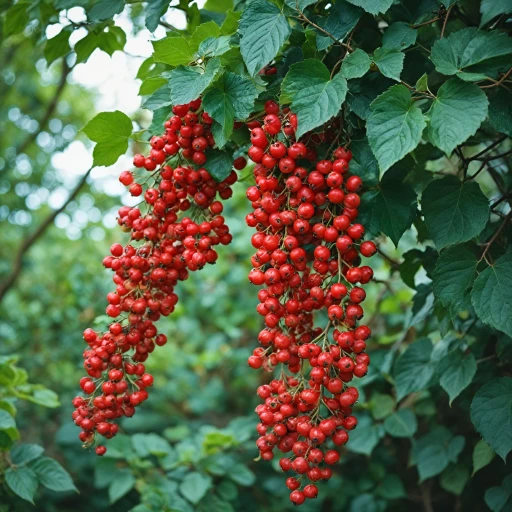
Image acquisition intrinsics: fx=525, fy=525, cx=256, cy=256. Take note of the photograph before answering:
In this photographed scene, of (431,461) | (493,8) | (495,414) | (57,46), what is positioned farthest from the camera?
(431,461)

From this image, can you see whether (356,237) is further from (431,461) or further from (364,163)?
(431,461)

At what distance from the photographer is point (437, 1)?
3.36ft

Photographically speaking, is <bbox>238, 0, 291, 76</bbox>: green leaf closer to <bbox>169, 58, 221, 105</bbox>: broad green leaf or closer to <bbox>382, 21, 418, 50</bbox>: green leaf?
<bbox>169, 58, 221, 105</bbox>: broad green leaf

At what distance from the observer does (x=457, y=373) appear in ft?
4.00

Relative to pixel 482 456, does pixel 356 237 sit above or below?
above

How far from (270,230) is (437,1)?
1.84 feet

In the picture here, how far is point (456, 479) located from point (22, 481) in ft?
4.03

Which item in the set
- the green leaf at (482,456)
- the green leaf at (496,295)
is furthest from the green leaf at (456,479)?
the green leaf at (496,295)

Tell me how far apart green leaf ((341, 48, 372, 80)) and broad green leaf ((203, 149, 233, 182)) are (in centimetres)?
28

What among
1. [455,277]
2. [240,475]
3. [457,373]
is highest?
[455,277]

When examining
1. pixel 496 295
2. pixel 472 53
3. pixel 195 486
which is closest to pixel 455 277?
pixel 496 295

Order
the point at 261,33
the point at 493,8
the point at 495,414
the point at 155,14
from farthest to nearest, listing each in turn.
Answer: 1. the point at 155,14
2. the point at 495,414
3. the point at 261,33
4. the point at 493,8

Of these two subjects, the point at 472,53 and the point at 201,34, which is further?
the point at 201,34

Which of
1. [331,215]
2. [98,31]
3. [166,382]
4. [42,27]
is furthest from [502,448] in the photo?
[166,382]
